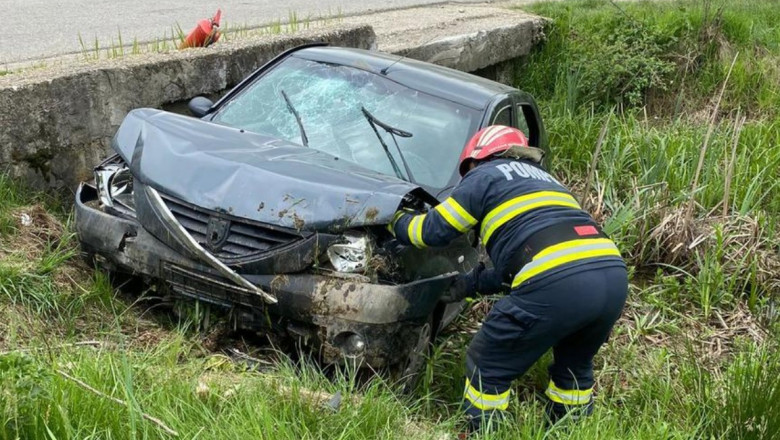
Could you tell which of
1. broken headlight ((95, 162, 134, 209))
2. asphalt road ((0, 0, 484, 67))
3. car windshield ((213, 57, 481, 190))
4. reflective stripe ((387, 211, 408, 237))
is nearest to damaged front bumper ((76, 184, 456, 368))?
reflective stripe ((387, 211, 408, 237))

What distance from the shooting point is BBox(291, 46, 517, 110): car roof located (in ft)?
16.8

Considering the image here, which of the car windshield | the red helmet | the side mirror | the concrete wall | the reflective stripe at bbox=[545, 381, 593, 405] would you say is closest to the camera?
the red helmet

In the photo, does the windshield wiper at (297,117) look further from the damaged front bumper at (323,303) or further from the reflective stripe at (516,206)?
the reflective stripe at (516,206)

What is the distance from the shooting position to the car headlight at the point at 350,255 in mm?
3936

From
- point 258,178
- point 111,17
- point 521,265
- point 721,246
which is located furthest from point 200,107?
point 111,17

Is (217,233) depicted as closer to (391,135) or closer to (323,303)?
(323,303)

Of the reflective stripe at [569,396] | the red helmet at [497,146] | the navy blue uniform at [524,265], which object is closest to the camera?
the navy blue uniform at [524,265]

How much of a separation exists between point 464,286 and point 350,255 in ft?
1.90

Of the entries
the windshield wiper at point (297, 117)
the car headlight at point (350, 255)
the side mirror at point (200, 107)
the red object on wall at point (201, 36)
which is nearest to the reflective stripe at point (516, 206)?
the car headlight at point (350, 255)

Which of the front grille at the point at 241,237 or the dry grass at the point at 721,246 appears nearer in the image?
the front grille at the point at 241,237

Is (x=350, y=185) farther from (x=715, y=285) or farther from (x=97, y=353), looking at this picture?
(x=715, y=285)

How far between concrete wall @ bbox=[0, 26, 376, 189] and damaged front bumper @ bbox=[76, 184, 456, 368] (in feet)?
4.56

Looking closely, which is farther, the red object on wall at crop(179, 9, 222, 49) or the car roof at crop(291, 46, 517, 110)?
the red object on wall at crop(179, 9, 222, 49)

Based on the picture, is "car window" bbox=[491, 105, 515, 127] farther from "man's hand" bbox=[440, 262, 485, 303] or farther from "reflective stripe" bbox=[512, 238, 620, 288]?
"reflective stripe" bbox=[512, 238, 620, 288]
